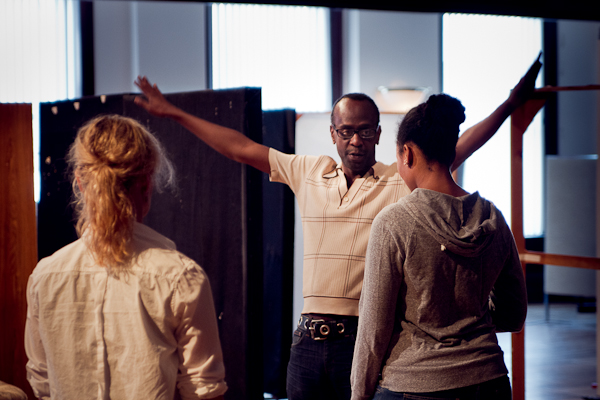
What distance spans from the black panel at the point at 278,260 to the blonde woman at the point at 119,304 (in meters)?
1.85

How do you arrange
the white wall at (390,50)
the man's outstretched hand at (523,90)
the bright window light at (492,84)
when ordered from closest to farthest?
the man's outstretched hand at (523,90)
the white wall at (390,50)
the bright window light at (492,84)

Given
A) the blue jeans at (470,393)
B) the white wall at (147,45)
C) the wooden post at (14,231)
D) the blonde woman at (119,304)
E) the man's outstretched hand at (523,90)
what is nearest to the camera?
the blonde woman at (119,304)

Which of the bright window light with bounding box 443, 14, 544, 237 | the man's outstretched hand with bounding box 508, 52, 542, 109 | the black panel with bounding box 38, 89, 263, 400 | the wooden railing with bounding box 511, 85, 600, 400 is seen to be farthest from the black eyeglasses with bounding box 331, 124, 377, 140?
the bright window light with bounding box 443, 14, 544, 237

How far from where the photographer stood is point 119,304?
3.43 ft

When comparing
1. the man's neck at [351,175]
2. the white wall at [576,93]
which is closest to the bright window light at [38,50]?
the man's neck at [351,175]

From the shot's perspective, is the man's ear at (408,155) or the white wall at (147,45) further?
the white wall at (147,45)

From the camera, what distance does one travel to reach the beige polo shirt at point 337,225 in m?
1.67

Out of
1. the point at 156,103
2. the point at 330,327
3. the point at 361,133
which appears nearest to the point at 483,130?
the point at 361,133

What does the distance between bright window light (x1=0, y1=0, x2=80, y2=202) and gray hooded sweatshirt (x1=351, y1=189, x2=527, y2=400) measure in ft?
16.4

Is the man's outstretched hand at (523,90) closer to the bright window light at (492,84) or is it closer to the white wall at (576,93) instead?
the bright window light at (492,84)

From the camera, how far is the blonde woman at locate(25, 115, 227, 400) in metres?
1.04

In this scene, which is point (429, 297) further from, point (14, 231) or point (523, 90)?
point (14, 231)

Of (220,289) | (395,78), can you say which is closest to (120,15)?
(395,78)

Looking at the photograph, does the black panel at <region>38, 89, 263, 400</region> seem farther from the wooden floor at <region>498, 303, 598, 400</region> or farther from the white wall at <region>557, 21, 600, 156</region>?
the white wall at <region>557, 21, 600, 156</region>
